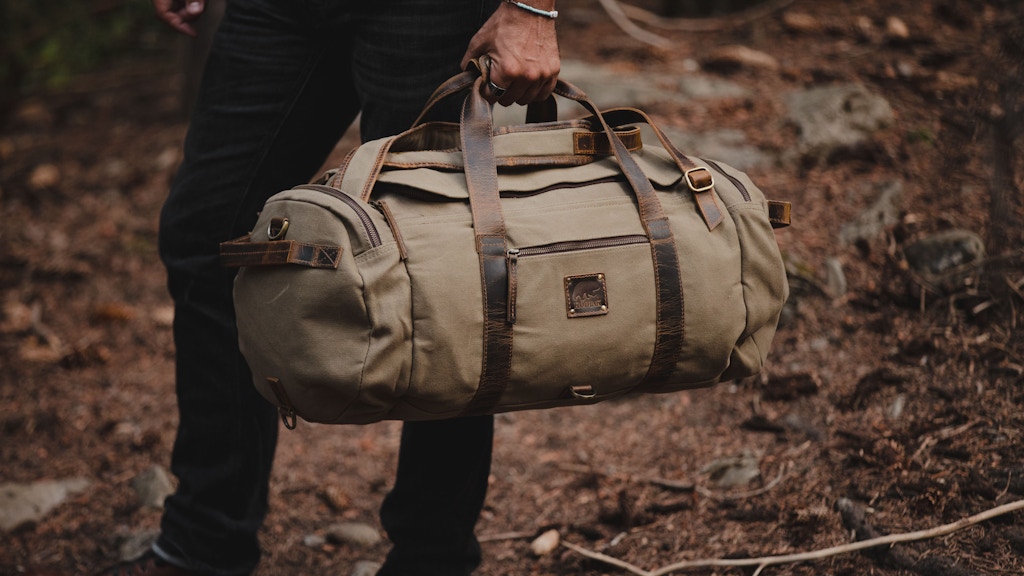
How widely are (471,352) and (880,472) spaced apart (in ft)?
4.22

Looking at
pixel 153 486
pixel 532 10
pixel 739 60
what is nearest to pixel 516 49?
pixel 532 10

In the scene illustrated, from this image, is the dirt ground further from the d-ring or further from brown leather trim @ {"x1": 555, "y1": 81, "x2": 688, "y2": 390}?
the d-ring

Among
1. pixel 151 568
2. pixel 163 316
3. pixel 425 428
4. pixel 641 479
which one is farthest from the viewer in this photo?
pixel 163 316

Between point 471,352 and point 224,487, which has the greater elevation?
point 471,352

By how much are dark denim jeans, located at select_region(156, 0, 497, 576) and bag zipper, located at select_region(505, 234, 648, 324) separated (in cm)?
42

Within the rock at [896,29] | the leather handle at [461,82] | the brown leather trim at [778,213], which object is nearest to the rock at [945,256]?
the brown leather trim at [778,213]

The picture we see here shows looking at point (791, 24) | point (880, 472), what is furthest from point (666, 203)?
point (791, 24)

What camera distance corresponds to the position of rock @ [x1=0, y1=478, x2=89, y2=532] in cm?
264

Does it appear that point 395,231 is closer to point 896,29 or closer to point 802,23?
point 896,29

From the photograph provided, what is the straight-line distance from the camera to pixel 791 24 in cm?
452

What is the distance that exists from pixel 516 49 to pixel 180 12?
0.95 m

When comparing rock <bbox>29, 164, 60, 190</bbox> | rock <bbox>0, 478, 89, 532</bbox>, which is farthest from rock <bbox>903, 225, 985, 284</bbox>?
rock <bbox>29, 164, 60, 190</bbox>

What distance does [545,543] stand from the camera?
238 centimetres

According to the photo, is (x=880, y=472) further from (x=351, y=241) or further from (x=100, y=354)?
(x=100, y=354)
